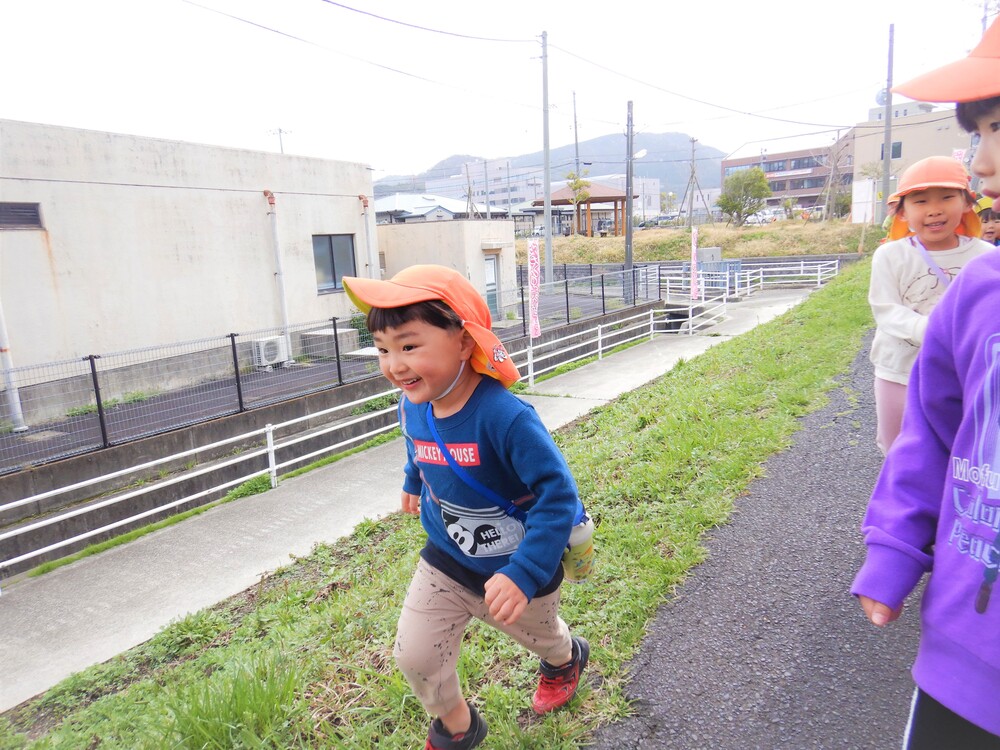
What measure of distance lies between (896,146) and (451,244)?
3799cm

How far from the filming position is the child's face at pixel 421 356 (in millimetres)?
1944

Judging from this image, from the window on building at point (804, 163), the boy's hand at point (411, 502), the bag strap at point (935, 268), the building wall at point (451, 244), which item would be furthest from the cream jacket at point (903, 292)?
the window on building at point (804, 163)

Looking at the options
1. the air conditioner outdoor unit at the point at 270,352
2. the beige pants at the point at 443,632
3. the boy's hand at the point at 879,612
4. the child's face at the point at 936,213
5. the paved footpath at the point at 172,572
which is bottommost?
the paved footpath at the point at 172,572

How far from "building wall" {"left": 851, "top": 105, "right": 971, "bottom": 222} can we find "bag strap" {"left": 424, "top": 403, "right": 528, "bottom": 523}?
4010 centimetres

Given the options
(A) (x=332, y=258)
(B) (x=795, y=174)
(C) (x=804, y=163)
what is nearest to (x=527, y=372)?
(A) (x=332, y=258)

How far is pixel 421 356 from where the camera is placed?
1.94 m

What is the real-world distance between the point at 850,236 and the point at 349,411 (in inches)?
1252

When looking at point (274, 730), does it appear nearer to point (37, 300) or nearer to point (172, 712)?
→ point (172, 712)

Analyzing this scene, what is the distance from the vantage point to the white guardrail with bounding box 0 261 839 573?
6820 millimetres

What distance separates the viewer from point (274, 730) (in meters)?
2.23

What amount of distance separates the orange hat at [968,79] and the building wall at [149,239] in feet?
40.8

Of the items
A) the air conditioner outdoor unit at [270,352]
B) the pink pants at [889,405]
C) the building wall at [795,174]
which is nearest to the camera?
the pink pants at [889,405]

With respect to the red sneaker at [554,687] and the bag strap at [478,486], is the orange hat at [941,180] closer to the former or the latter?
the bag strap at [478,486]

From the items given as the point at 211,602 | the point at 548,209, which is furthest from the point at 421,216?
the point at 211,602
